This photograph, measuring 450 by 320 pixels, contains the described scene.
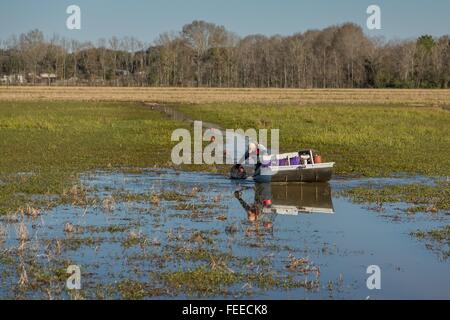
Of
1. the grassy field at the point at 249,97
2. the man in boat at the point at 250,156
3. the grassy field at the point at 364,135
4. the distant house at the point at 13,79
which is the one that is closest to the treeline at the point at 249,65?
the distant house at the point at 13,79

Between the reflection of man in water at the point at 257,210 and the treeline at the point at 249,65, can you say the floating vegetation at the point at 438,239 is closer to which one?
the reflection of man in water at the point at 257,210

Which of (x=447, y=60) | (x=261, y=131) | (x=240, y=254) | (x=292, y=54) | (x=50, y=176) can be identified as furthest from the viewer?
(x=292, y=54)

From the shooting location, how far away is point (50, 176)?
2484cm

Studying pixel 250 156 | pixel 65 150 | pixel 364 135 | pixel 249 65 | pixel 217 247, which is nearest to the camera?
pixel 217 247

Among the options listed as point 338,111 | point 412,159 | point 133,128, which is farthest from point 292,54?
point 412,159

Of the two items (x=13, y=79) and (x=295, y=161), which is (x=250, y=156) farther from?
(x=13, y=79)

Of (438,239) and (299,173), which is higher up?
(299,173)

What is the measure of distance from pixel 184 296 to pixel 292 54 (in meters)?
143

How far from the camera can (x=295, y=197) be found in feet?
73.4

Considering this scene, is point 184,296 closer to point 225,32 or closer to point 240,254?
point 240,254

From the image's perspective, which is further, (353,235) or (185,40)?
(185,40)

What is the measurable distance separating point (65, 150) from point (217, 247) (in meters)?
19.1

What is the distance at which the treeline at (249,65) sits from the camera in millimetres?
139250

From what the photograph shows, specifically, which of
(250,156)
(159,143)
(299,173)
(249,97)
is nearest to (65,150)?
(159,143)
